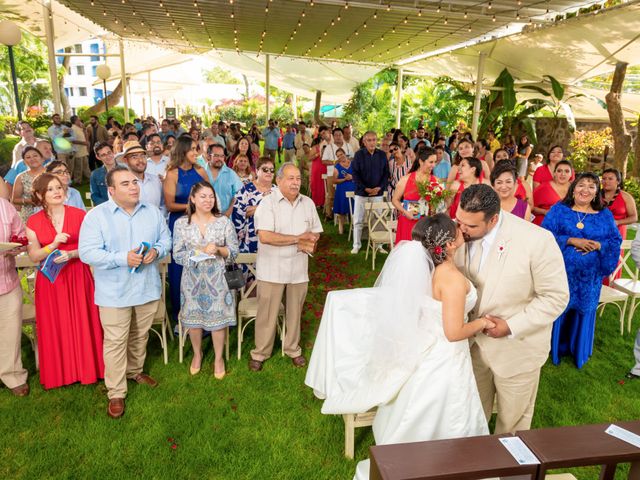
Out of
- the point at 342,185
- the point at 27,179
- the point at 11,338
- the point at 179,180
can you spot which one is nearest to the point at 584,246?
the point at 179,180

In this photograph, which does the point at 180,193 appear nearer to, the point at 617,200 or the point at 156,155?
the point at 156,155

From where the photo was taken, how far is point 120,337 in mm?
3406

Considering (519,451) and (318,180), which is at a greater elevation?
(318,180)

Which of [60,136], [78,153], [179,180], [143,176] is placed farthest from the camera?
[78,153]

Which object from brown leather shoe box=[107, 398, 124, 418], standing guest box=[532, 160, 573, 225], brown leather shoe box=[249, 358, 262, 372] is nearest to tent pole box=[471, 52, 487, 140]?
standing guest box=[532, 160, 573, 225]

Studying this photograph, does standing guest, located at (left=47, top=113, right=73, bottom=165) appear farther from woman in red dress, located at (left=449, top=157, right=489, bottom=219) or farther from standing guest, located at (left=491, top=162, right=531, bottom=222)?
standing guest, located at (left=491, top=162, right=531, bottom=222)

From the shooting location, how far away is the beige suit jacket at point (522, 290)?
2.34 metres

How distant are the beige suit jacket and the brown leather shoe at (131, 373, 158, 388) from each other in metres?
2.74

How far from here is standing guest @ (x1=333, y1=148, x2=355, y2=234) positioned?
8.55 metres

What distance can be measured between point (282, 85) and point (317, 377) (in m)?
24.4

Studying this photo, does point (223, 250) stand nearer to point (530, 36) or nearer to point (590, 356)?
point (590, 356)

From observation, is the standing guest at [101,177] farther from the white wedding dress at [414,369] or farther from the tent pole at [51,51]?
the tent pole at [51,51]

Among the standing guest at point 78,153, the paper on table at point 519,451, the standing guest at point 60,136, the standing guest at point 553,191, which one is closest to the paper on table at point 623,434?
the paper on table at point 519,451

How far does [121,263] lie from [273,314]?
1394 mm
